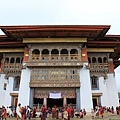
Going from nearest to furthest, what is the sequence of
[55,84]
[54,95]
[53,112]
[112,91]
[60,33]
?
1. [53,112]
2. [55,84]
3. [54,95]
4. [60,33]
5. [112,91]

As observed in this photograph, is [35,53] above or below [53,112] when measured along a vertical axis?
above

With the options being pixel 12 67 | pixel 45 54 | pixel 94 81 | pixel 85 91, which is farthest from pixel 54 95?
pixel 12 67

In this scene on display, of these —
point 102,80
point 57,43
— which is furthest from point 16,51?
point 102,80

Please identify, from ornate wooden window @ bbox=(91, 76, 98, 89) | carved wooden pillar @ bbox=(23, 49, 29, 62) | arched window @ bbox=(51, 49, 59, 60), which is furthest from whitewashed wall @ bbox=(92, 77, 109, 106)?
carved wooden pillar @ bbox=(23, 49, 29, 62)

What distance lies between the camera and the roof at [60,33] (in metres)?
20.4

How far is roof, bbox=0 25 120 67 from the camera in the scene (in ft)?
66.9

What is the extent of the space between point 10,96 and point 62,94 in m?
6.29

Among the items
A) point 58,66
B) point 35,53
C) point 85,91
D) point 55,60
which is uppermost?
point 35,53

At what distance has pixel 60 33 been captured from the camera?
21031 mm

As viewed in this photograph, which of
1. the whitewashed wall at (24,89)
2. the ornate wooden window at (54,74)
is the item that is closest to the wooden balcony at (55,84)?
the ornate wooden window at (54,74)

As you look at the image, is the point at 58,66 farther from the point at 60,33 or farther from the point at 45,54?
the point at 60,33

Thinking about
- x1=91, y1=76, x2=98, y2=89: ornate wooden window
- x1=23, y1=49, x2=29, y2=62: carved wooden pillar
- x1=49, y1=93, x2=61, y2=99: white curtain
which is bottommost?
x1=49, y1=93, x2=61, y2=99: white curtain

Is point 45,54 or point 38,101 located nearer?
point 38,101

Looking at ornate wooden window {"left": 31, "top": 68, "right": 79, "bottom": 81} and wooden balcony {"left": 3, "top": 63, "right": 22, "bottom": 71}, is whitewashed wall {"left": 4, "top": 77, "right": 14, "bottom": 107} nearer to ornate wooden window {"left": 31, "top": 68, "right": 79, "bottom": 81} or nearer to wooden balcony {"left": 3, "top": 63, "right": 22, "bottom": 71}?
wooden balcony {"left": 3, "top": 63, "right": 22, "bottom": 71}
